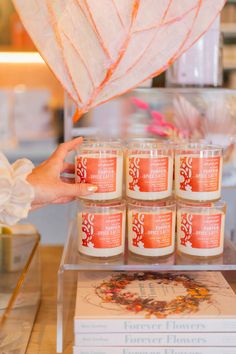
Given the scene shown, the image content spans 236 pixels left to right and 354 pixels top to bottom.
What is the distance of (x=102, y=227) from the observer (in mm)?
1117

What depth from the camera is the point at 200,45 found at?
1391mm

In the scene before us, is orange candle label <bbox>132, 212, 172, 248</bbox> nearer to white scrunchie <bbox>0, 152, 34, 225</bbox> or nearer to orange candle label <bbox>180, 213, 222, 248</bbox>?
orange candle label <bbox>180, 213, 222, 248</bbox>

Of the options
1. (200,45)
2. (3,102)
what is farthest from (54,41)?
(3,102)

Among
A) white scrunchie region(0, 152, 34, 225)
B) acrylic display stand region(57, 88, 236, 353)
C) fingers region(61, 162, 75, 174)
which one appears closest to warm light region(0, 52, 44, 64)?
acrylic display stand region(57, 88, 236, 353)

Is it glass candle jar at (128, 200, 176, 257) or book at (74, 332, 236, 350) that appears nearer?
book at (74, 332, 236, 350)

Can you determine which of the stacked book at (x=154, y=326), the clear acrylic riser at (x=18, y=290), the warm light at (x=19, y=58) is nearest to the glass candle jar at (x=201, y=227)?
the stacked book at (x=154, y=326)

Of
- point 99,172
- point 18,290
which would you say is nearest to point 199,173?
point 99,172

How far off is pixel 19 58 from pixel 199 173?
131 inches

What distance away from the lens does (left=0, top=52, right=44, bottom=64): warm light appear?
4039 millimetres

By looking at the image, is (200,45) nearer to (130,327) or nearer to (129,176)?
(129,176)

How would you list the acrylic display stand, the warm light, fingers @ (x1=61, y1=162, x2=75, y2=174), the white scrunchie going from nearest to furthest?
the white scrunchie
the acrylic display stand
fingers @ (x1=61, y1=162, x2=75, y2=174)
the warm light

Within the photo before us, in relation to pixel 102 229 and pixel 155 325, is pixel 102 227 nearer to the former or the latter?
pixel 102 229

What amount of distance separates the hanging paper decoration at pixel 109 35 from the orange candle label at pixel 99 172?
15cm

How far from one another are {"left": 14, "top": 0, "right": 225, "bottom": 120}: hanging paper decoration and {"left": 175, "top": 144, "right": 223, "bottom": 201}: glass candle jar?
20cm
